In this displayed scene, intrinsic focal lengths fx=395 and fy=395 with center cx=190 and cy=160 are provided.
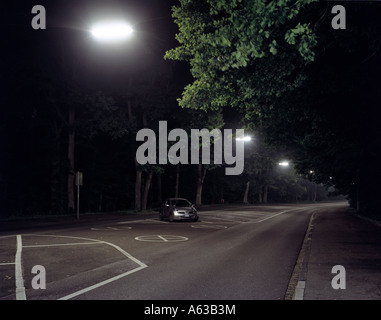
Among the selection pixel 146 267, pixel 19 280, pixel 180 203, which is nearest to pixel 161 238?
pixel 146 267

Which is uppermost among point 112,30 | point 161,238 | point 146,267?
point 112,30

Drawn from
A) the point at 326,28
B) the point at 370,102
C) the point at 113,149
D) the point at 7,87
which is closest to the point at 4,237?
the point at 326,28

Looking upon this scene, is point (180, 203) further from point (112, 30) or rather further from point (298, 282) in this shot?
point (298, 282)

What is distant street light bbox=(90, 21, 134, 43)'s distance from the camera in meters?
8.39

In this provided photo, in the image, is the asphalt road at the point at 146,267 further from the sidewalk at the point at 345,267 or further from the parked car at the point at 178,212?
the parked car at the point at 178,212

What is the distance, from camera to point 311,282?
7.54m

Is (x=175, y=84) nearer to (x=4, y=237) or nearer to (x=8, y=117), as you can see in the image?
(x=8, y=117)

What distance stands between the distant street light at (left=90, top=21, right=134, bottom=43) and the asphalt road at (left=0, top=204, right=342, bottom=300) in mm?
5160

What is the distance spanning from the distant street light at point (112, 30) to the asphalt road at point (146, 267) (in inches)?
203

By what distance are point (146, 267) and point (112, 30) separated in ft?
17.8

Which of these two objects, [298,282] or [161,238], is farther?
[161,238]

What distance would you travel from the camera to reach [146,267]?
30.5ft

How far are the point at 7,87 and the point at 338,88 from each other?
27.5 metres

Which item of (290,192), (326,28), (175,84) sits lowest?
(290,192)
